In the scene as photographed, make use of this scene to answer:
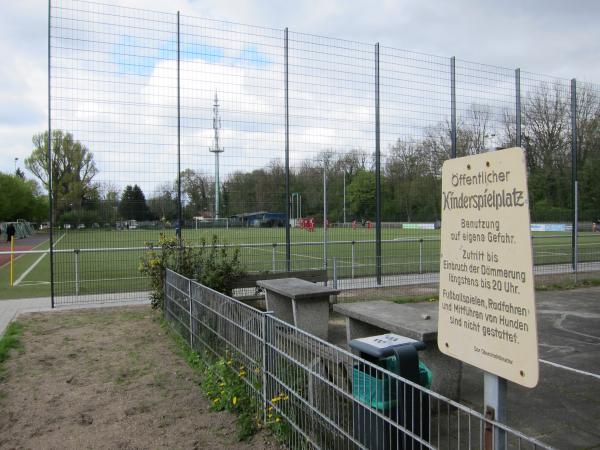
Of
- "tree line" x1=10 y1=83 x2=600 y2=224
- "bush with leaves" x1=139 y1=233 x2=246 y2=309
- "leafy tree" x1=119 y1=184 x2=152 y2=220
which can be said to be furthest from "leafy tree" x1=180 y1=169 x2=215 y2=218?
"bush with leaves" x1=139 y1=233 x2=246 y2=309

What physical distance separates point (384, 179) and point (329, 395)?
10.1 m

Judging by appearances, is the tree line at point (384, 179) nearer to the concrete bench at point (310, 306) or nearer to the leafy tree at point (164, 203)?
the leafy tree at point (164, 203)

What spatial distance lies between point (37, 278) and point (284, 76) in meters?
10.3

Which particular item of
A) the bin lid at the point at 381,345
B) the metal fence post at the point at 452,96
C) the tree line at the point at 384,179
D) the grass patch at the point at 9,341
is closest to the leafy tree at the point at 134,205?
the tree line at the point at 384,179

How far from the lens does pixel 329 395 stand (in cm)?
342

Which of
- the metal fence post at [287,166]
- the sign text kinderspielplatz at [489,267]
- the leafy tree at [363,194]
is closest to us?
the sign text kinderspielplatz at [489,267]

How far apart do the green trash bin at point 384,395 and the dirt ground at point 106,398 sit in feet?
3.72

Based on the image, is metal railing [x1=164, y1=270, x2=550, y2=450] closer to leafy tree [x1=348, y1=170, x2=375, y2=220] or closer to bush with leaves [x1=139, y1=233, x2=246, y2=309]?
bush with leaves [x1=139, y1=233, x2=246, y2=309]

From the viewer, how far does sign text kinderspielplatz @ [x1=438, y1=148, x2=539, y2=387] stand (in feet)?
6.02

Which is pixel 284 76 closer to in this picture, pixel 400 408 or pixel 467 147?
pixel 467 147

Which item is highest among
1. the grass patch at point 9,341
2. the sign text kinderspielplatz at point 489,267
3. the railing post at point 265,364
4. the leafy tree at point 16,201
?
the leafy tree at point 16,201

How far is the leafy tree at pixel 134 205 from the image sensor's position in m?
11.2

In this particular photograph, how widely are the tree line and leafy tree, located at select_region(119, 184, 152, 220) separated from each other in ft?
0.07

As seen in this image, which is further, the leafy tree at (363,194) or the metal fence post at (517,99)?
the metal fence post at (517,99)
